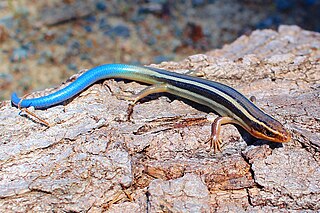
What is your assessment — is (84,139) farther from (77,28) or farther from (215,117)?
(77,28)

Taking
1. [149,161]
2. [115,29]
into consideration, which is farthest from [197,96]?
[115,29]

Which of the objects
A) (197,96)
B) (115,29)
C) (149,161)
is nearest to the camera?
(149,161)

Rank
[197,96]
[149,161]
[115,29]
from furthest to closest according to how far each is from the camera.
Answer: [115,29] → [197,96] → [149,161]

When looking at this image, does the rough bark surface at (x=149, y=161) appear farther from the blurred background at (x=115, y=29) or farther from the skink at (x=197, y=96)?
the blurred background at (x=115, y=29)

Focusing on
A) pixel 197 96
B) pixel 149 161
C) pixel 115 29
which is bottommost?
pixel 149 161

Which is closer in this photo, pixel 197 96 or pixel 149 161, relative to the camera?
pixel 149 161

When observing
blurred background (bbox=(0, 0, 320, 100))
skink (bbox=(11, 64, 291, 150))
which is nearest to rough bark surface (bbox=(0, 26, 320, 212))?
skink (bbox=(11, 64, 291, 150))

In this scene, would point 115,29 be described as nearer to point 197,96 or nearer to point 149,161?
point 197,96

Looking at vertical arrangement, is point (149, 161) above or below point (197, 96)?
below
